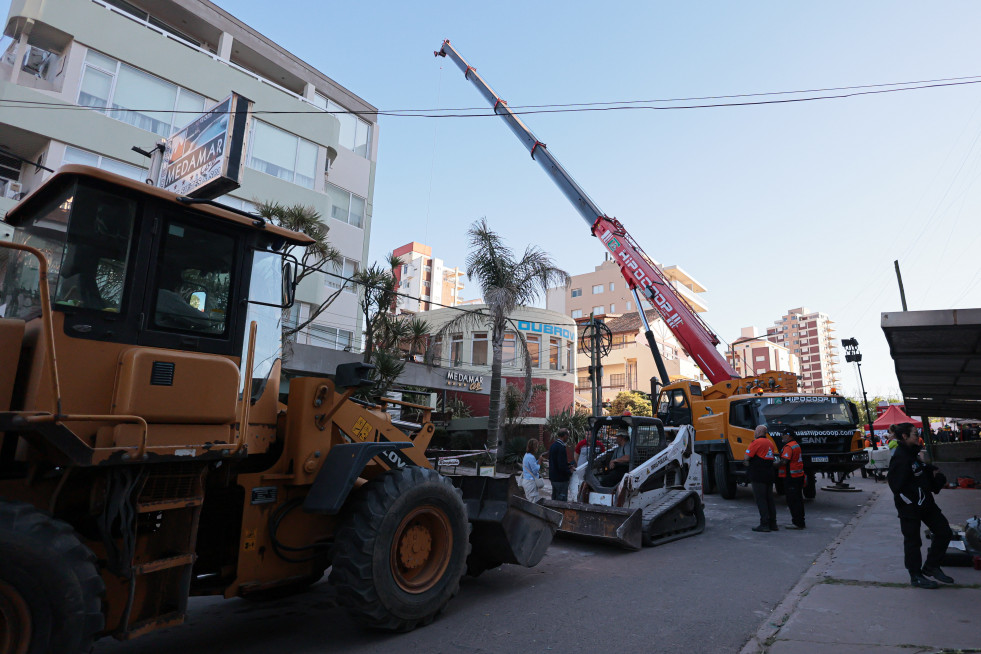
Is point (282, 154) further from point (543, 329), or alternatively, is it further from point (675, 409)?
point (543, 329)

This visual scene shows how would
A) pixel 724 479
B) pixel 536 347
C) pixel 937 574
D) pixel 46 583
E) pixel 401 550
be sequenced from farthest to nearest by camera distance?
pixel 536 347 → pixel 724 479 → pixel 937 574 → pixel 401 550 → pixel 46 583

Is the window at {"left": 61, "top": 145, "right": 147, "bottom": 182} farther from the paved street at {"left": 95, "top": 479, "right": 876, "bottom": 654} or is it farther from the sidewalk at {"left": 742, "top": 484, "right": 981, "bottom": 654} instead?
the sidewalk at {"left": 742, "top": 484, "right": 981, "bottom": 654}

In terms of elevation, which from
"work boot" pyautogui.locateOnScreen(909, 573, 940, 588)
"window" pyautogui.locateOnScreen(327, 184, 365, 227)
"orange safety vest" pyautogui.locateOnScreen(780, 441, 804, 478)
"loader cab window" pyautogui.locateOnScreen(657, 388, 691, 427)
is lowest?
"work boot" pyautogui.locateOnScreen(909, 573, 940, 588)

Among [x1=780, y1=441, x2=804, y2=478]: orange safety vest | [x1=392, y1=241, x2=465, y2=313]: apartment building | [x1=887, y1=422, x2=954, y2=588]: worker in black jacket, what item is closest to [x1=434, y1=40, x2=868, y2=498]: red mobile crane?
[x1=780, y1=441, x2=804, y2=478]: orange safety vest

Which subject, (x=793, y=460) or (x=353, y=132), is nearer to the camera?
(x=793, y=460)

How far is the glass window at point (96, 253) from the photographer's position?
3.42m

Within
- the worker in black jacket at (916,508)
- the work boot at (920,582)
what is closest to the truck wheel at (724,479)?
the worker in black jacket at (916,508)

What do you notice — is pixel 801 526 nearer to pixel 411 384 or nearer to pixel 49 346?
pixel 49 346

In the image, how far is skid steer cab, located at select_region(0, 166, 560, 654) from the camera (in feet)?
10.0

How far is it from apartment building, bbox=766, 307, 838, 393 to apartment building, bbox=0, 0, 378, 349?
137m

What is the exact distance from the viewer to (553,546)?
8.31 meters

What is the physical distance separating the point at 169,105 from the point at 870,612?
69.2ft

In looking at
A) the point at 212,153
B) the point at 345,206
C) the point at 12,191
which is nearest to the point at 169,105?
the point at 12,191

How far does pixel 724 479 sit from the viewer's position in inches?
535
